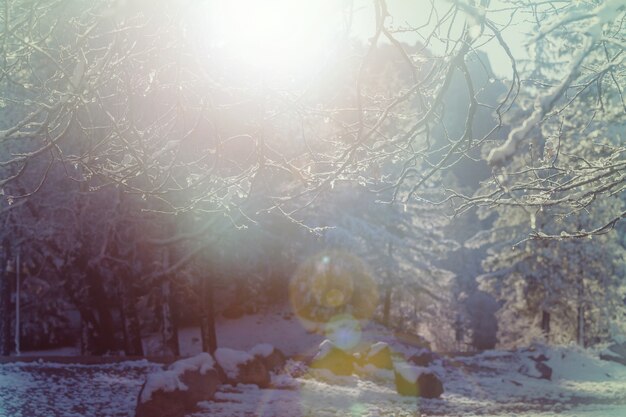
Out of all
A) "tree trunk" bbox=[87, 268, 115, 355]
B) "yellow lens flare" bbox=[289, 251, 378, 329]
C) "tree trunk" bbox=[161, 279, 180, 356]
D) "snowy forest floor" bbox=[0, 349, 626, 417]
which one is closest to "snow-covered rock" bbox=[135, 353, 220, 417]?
"snowy forest floor" bbox=[0, 349, 626, 417]

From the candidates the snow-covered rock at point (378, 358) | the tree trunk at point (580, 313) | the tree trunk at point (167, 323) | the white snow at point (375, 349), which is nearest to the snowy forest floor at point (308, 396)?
the snow-covered rock at point (378, 358)

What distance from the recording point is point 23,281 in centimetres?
2491

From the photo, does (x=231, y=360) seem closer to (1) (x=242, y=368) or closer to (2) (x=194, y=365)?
(1) (x=242, y=368)

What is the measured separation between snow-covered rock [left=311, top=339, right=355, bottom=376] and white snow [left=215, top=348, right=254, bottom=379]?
3.73 meters

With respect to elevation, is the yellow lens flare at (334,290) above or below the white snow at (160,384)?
above

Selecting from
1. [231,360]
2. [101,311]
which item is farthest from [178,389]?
[101,311]

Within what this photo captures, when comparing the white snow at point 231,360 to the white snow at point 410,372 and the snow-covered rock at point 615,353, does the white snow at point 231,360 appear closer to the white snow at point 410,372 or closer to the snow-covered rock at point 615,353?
the white snow at point 410,372

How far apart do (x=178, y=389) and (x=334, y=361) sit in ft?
25.0

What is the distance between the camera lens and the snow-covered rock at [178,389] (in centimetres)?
1119

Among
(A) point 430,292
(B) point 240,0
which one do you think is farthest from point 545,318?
(B) point 240,0

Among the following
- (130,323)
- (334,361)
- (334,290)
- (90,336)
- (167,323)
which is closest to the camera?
(334,361)

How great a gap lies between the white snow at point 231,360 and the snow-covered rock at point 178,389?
110cm

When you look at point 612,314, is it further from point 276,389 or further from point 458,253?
point 276,389

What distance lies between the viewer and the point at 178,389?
1170 cm
